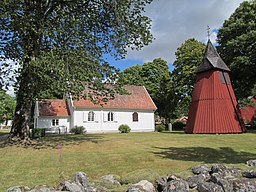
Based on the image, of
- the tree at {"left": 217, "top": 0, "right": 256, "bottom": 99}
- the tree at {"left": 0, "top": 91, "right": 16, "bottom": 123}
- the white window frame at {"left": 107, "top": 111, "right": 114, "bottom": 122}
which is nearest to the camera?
the tree at {"left": 217, "top": 0, "right": 256, "bottom": 99}

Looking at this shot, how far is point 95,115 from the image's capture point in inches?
1226

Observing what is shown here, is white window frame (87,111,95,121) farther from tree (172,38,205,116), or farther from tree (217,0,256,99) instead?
tree (217,0,256,99)

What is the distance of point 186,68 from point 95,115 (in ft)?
52.5

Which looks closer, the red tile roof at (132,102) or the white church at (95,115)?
the white church at (95,115)

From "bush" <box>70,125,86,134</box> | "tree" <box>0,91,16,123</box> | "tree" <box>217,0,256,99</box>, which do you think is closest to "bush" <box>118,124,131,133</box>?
"bush" <box>70,125,86,134</box>

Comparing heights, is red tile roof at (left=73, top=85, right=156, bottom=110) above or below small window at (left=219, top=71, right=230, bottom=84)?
below

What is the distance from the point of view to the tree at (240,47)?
26109 millimetres

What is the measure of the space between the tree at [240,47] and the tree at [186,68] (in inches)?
241

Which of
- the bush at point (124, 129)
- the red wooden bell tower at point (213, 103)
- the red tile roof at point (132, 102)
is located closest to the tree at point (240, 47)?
the red wooden bell tower at point (213, 103)

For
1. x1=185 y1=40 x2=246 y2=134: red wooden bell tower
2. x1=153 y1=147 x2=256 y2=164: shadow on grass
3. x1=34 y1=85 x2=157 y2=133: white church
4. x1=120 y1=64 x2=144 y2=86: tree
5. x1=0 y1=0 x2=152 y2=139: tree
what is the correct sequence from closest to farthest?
x1=153 y1=147 x2=256 y2=164: shadow on grass → x1=0 y1=0 x2=152 y2=139: tree → x1=185 y1=40 x2=246 y2=134: red wooden bell tower → x1=34 y1=85 x2=157 y2=133: white church → x1=120 y1=64 x2=144 y2=86: tree

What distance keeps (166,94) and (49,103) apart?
20.7 m

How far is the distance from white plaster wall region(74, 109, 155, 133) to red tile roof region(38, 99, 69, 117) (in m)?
2.54

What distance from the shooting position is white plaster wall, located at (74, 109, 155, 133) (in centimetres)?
3024

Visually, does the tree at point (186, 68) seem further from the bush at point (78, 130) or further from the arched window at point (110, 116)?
the bush at point (78, 130)
